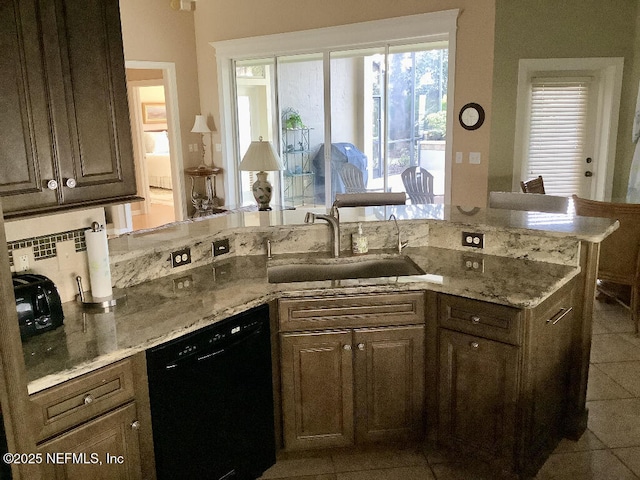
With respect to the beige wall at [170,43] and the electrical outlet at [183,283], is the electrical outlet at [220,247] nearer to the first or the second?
the electrical outlet at [183,283]

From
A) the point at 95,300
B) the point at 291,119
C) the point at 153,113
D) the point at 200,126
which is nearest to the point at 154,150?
the point at 153,113

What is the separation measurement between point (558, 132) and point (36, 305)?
5194 millimetres

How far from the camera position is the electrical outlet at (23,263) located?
7.09ft

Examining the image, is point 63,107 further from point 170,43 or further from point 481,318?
point 170,43

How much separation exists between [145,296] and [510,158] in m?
4.22

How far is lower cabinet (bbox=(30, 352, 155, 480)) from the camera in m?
1.73

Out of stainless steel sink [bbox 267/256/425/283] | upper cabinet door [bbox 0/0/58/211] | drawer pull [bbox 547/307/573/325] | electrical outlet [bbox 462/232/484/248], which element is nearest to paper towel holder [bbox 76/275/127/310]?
upper cabinet door [bbox 0/0/58/211]

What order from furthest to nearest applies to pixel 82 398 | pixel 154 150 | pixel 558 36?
pixel 154 150 → pixel 558 36 → pixel 82 398

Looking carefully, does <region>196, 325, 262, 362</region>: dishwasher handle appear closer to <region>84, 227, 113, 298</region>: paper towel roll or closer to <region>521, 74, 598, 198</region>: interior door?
<region>84, 227, 113, 298</region>: paper towel roll

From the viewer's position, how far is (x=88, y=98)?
6.68 ft

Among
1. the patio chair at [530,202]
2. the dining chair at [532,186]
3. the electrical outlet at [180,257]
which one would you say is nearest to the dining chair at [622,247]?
the dining chair at [532,186]

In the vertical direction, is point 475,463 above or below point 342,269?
below

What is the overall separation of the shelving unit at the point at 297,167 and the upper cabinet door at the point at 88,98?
502 centimetres

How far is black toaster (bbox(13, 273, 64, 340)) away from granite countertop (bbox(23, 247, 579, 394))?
0.03 m
